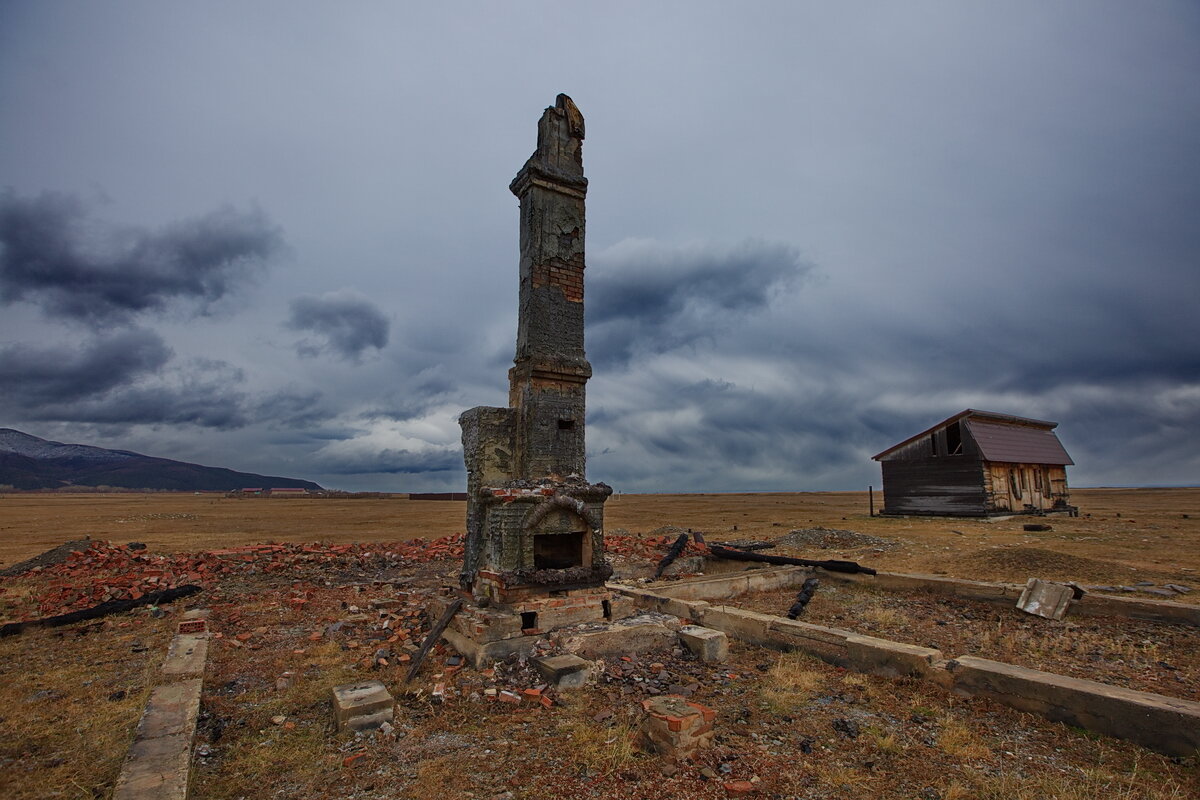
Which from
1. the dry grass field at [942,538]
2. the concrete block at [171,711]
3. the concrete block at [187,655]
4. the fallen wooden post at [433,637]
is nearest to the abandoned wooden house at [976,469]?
the dry grass field at [942,538]

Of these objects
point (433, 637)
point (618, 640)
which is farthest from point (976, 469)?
point (433, 637)

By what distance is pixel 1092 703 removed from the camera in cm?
457

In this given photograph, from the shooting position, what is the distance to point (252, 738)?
15.4ft

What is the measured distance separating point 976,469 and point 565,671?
22.5 m

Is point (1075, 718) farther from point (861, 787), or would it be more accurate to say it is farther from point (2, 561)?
point (2, 561)

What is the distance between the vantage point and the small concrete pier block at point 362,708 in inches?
184

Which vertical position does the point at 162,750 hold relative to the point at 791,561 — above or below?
below

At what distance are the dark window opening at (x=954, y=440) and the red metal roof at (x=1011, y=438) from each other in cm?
31

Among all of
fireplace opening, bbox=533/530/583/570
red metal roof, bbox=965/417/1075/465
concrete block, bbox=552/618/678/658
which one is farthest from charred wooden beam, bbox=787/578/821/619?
red metal roof, bbox=965/417/1075/465

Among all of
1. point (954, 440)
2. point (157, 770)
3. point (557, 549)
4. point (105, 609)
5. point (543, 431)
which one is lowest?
point (105, 609)

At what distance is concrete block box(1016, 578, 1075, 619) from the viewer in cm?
789

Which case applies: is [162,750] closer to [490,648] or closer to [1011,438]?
Result: [490,648]

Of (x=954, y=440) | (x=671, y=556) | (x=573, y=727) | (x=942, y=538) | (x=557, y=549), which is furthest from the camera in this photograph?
(x=954, y=440)

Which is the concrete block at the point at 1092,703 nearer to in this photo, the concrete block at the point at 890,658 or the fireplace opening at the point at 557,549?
the concrete block at the point at 890,658
